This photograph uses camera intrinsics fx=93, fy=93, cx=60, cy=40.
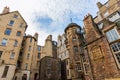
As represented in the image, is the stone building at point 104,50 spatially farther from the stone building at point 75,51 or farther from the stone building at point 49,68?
the stone building at point 49,68

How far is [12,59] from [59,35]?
19494 mm

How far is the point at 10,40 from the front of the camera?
82.4 ft

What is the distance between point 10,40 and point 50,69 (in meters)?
13.4

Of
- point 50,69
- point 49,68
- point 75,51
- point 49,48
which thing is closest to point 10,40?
point 49,68

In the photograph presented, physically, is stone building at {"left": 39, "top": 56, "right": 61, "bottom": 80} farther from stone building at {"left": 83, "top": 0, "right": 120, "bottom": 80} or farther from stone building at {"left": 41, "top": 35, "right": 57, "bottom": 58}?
stone building at {"left": 83, "top": 0, "right": 120, "bottom": 80}

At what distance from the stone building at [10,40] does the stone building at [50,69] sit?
7.03 m

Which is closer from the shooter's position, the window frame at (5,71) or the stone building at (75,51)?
the stone building at (75,51)

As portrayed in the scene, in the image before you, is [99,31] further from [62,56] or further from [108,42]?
[62,56]

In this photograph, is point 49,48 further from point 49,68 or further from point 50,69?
point 50,69

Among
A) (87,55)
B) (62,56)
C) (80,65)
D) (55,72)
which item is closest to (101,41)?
(87,55)

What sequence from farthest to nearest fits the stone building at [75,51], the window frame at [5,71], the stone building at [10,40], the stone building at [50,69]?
the stone building at [50,69] → the stone building at [10,40] → the window frame at [5,71] → the stone building at [75,51]

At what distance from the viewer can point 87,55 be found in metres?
14.3

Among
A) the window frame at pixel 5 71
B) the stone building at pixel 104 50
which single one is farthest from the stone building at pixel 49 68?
the stone building at pixel 104 50

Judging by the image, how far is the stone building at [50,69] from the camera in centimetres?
2461
